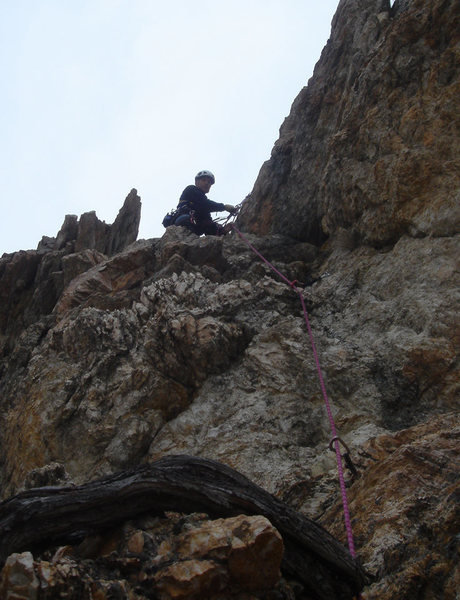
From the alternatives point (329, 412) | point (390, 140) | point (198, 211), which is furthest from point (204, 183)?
Answer: point (329, 412)

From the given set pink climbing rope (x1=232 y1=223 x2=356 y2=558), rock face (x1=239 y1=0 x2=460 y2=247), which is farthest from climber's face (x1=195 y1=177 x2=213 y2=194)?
rock face (x1=239 y1=0 x2=460 y2=247)

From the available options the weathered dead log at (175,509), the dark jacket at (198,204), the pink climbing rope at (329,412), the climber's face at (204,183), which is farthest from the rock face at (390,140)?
the weathered dead log at (175,509)

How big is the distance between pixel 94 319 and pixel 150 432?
9.50ft

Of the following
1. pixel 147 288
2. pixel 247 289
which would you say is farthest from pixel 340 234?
pixel 147 288

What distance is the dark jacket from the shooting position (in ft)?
48.2

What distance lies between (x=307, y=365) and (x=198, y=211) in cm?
830

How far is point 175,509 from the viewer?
412 centimetres

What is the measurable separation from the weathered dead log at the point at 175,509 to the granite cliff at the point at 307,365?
15 centimetres

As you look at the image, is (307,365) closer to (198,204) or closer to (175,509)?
(175,509)

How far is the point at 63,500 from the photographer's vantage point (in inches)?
159

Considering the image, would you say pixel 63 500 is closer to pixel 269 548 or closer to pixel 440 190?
pixel 269 548

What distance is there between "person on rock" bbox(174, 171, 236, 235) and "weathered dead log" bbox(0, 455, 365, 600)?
10.5 metres

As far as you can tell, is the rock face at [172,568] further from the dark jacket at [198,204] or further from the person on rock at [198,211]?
the dark jacket at [198,204]

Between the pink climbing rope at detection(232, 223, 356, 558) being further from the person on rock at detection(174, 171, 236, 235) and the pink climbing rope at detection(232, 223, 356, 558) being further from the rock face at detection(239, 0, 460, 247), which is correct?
the rock face at detection(239, 0, 460, 247)
